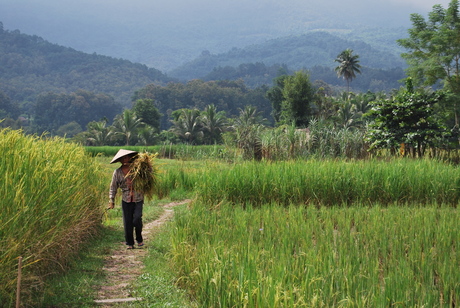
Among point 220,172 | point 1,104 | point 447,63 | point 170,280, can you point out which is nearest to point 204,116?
point 447,63

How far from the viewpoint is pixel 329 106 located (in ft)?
184

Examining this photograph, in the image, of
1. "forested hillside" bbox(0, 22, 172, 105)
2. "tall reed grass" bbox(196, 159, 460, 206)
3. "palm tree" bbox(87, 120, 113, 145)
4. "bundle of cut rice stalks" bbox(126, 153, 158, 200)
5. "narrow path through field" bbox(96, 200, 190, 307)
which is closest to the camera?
"narrow path through field" bbox(96, 200, 190, 307)

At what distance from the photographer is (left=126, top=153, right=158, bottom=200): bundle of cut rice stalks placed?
7.15m

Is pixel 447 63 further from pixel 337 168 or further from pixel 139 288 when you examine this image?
pixel 139 288

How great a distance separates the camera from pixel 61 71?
6506 inches

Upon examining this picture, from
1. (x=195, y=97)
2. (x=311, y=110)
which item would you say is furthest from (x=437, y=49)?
(x=195, y=97)

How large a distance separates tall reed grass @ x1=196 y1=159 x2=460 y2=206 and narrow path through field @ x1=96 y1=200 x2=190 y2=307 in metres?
2.34

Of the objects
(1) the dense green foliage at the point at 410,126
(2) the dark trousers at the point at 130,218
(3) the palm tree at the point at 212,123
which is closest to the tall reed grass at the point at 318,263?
(2) the dark trousers at the point at 130,218

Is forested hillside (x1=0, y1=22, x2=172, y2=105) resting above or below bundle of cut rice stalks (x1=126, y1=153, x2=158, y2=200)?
above

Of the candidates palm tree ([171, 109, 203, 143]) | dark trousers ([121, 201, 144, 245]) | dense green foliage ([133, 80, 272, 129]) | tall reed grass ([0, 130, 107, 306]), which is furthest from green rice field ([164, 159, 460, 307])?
dense green foliage ([133, 80, 272, 129])

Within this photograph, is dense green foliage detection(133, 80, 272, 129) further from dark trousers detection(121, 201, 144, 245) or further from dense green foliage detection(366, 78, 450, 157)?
dark trousers detection(121, 201, 144, 245)

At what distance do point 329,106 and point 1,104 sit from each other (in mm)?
69038

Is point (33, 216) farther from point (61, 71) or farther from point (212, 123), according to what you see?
point (61, 71)

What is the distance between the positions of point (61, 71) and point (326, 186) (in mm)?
169540
